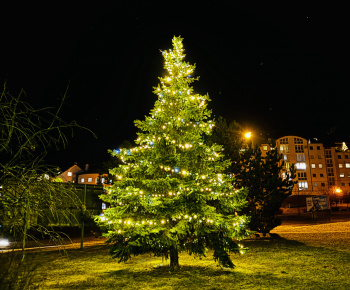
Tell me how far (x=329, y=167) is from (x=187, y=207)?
86.8 m

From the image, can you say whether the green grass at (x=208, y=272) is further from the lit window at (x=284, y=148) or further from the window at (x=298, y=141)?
the window at (x=298, y=141)

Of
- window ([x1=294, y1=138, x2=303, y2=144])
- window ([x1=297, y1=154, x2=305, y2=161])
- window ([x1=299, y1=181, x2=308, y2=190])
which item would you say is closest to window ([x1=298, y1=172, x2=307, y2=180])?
window ([x1=299, y1=181, x2=308, y2=190])

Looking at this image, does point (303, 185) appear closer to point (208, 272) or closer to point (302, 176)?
point (302, 176)

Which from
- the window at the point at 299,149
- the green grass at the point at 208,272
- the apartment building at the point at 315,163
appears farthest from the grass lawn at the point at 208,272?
the window at the point at 299,149

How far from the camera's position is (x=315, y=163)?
8175cm

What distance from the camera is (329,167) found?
83688mm

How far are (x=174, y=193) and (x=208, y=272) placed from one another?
2708mm

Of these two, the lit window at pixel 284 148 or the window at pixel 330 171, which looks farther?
the window at pixel 330 171

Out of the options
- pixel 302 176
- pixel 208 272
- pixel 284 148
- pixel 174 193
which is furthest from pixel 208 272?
→ pixel 302 176

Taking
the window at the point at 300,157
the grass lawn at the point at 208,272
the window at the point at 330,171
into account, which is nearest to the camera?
the grass lawn at the point at 208,272

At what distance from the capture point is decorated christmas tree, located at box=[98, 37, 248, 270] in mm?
9133

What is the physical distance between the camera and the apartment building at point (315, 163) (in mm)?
78062

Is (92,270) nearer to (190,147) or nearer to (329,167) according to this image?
(190,147)

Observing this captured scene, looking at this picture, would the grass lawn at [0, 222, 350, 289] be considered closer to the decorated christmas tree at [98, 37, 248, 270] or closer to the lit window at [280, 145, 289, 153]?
the decorated christmas tree at [98, 37, 248, 270]
